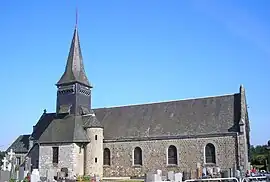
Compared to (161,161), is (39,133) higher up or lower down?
higher up

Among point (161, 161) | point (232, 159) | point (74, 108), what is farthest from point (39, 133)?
point (232, 159)

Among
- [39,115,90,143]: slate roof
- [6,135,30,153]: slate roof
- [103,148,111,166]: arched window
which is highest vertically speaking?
[39,115,90,143]: slate roof

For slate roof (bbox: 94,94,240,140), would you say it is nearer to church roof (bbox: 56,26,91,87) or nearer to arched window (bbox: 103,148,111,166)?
arched window (bbox: 103,148,111,166)

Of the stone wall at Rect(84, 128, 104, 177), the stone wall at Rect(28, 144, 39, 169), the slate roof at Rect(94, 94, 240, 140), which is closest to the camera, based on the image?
the slate roof at Rect(94, 94, 240, 140)

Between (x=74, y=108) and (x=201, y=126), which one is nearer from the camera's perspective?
(x=201, y=126)

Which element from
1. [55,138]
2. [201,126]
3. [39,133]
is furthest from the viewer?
[39,133]

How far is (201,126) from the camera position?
107 feet

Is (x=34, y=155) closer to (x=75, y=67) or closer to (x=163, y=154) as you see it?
(x=75, y=67)

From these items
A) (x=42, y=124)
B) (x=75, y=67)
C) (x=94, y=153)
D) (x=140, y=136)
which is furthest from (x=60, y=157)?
(x=75, y=67)

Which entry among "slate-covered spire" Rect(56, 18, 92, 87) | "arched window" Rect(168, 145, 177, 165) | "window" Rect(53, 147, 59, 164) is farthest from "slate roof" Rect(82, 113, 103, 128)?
"arched window" Rect(168, 145, 177, 165)

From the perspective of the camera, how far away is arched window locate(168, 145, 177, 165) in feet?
108

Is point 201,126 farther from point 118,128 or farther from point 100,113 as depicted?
A: point 100,113

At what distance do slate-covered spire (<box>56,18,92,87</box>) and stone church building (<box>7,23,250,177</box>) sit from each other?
4.9 inches

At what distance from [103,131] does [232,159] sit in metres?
13.6
